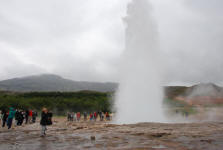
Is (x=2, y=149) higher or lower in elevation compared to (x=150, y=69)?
lower

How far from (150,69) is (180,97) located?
4.54 metres

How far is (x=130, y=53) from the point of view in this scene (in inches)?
918

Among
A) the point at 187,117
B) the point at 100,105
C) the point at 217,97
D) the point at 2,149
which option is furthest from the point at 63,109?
the point at 2,149

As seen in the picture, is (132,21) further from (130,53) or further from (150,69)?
(150,69)

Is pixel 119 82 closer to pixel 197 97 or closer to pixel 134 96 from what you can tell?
pixel 134 96

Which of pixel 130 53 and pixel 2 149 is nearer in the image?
pixel 2 149

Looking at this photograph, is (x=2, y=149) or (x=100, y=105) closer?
(x=2, y=149)

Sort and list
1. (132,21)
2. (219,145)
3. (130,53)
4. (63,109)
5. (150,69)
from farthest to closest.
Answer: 1. (63,109)
2. (132,21)
3. (130,53)
4. (150,69)
5. (219,145)

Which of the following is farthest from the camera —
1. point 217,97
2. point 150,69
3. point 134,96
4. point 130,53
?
point 130,53

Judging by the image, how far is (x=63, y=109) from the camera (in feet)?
274

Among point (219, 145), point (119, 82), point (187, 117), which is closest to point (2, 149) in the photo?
point (219, 145)

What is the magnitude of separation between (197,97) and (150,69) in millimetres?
5432

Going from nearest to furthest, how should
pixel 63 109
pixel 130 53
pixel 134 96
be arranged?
1. pixel 134 96
2. pixel 130 53
3. pixel 63 109

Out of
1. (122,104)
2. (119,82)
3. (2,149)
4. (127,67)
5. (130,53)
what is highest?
(130,53)
